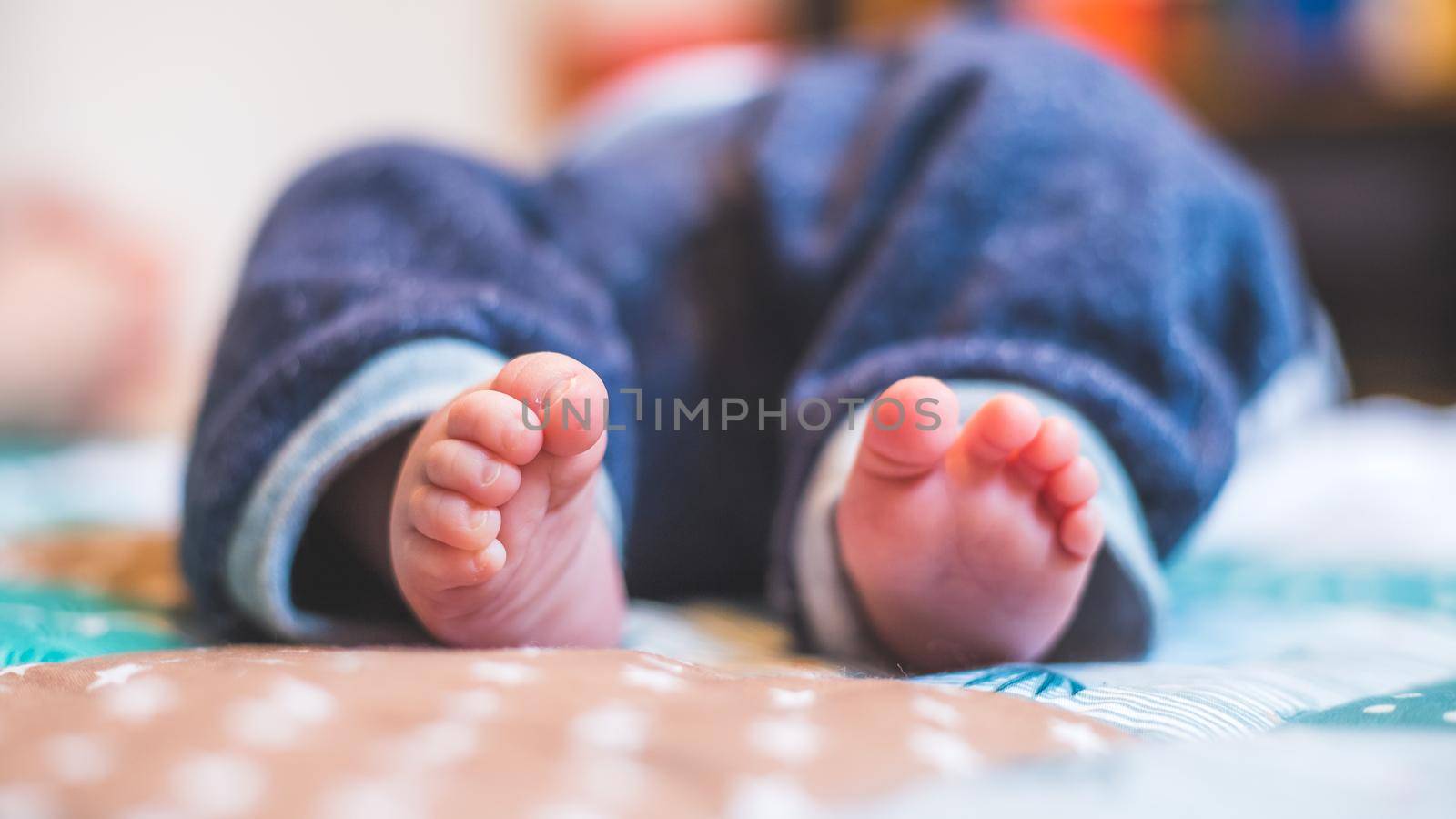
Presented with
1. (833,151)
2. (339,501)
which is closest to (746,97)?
(833,151)

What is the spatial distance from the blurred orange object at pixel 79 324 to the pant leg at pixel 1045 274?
1037 mm

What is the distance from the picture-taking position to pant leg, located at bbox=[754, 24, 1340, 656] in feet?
1.70

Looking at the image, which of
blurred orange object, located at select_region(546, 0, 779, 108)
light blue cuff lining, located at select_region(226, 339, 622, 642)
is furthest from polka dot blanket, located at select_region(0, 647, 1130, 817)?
blurred orange object, located at select_region(546, 0, 779, 108)

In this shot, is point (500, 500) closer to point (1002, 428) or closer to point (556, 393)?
point (556, 393)

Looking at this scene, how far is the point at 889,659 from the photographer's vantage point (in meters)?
0.50

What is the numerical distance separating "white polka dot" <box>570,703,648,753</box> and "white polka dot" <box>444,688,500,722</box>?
0.03 meters

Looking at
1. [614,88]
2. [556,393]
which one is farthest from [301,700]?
[614,88]

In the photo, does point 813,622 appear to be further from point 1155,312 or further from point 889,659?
point 1155,312

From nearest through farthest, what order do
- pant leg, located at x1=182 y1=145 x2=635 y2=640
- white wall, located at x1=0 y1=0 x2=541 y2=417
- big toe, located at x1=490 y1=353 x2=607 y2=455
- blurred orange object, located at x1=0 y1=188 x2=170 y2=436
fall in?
big toe, located at x1=490 y1=353 x2=607 y2=455 → pant leg, located at x1=182 y1=145 x2=635 y2=640 → blurred orange object, located at x1=0 y1=188 x2=170 y2=436 → white wall, located at x1=0 y1=0 x2=541 y2=417

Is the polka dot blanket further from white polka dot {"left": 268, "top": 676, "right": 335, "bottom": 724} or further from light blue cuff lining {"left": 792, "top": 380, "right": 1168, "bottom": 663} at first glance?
light blue cuff lining {"left": 792, "top": 380, "right": 1168, "bottom": 663}

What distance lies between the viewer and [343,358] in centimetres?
48

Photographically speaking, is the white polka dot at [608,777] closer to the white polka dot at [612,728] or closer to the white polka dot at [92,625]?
the white polka dot at [612,728]

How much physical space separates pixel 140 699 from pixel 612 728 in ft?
0.45

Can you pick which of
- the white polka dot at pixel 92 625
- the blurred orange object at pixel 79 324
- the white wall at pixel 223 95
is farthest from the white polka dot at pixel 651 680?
the white wall at pixel 223 95
